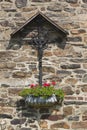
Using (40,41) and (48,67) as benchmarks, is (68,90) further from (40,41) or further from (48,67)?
(40,41)

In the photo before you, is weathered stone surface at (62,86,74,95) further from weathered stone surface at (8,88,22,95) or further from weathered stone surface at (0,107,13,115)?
weathered stone surface at (0,107,13,115)

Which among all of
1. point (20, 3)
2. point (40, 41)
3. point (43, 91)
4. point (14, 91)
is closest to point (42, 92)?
point (43, 91)

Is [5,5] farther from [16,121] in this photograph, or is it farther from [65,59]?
[16,121]

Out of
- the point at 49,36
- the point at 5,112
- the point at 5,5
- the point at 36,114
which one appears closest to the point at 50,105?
the point at 36,114

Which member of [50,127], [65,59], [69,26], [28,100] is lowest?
[50,127]

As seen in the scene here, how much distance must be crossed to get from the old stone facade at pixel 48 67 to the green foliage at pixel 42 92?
358 mm

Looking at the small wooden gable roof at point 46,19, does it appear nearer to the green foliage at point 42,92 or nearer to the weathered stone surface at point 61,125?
the green foliage at point 42,92

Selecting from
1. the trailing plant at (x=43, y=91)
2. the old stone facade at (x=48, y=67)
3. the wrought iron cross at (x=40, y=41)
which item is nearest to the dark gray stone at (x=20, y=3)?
the old stone facade at (x=48, y=67)

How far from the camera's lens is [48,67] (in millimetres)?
9266

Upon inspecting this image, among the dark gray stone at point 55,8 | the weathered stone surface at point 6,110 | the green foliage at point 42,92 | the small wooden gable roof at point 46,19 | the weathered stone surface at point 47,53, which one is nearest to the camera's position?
the green foliage at point 42,92

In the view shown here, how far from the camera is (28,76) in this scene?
9.23 m

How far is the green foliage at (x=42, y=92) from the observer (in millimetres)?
8609

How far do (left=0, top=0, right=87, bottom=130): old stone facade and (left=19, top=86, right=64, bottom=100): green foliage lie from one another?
14.1 inches

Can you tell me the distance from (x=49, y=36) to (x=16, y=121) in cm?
204
